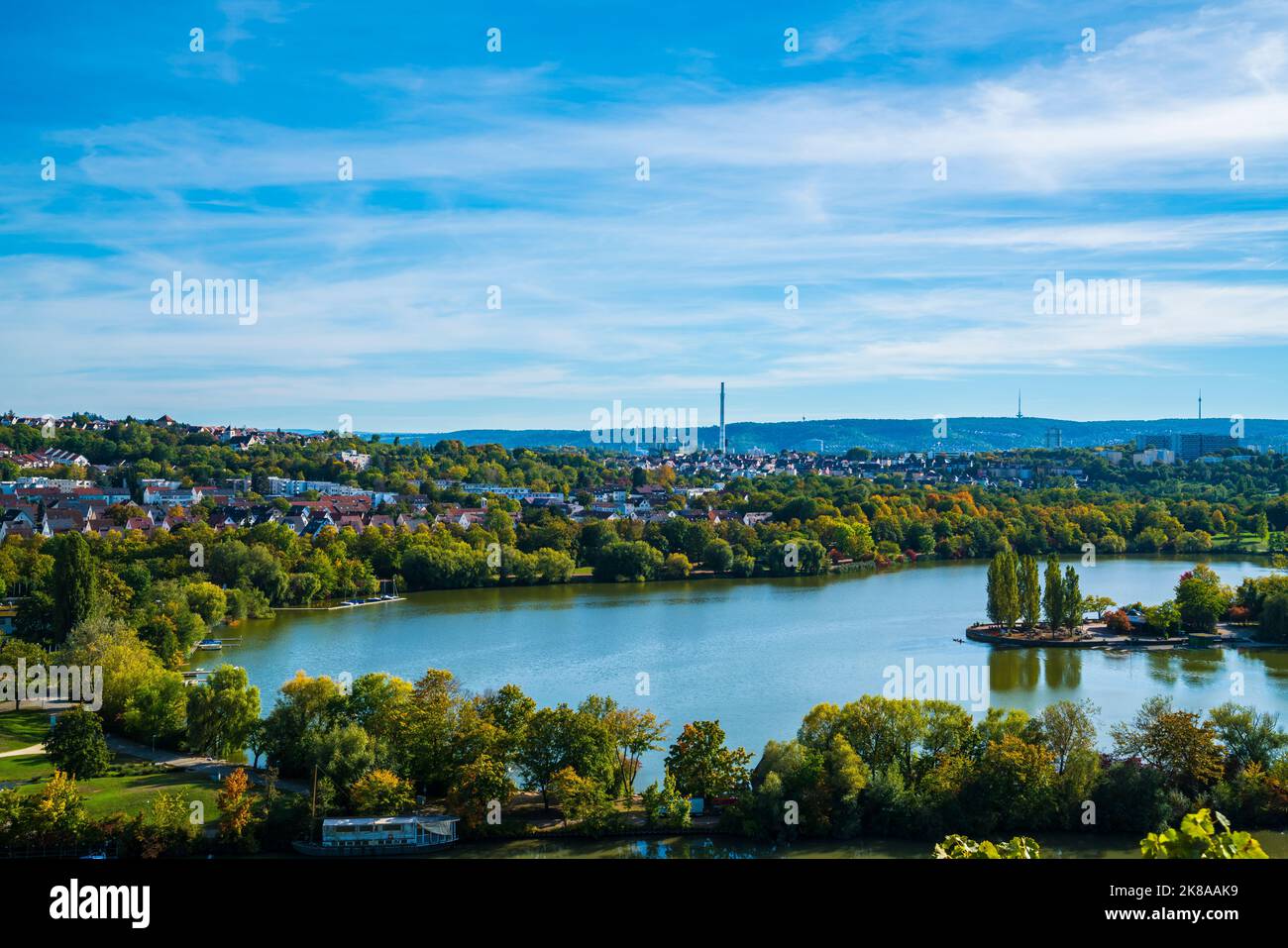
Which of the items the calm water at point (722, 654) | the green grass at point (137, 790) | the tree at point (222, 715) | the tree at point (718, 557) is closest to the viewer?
the green grass at point (137, 790)

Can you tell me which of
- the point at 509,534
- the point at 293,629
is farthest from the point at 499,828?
the point at 509,534

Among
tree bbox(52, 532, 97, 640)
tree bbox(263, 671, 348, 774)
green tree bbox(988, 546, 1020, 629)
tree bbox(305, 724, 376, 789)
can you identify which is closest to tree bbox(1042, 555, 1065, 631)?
green tree bbox(988, 546, 1020, 629)

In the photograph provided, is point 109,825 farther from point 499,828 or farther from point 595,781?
point 595,781

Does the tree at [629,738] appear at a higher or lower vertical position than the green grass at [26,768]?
higher

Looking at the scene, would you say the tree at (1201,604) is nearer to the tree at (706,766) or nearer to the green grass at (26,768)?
the tree at (706,766)

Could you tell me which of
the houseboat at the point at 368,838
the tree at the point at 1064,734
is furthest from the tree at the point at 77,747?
the tree at the point at 1064,734
